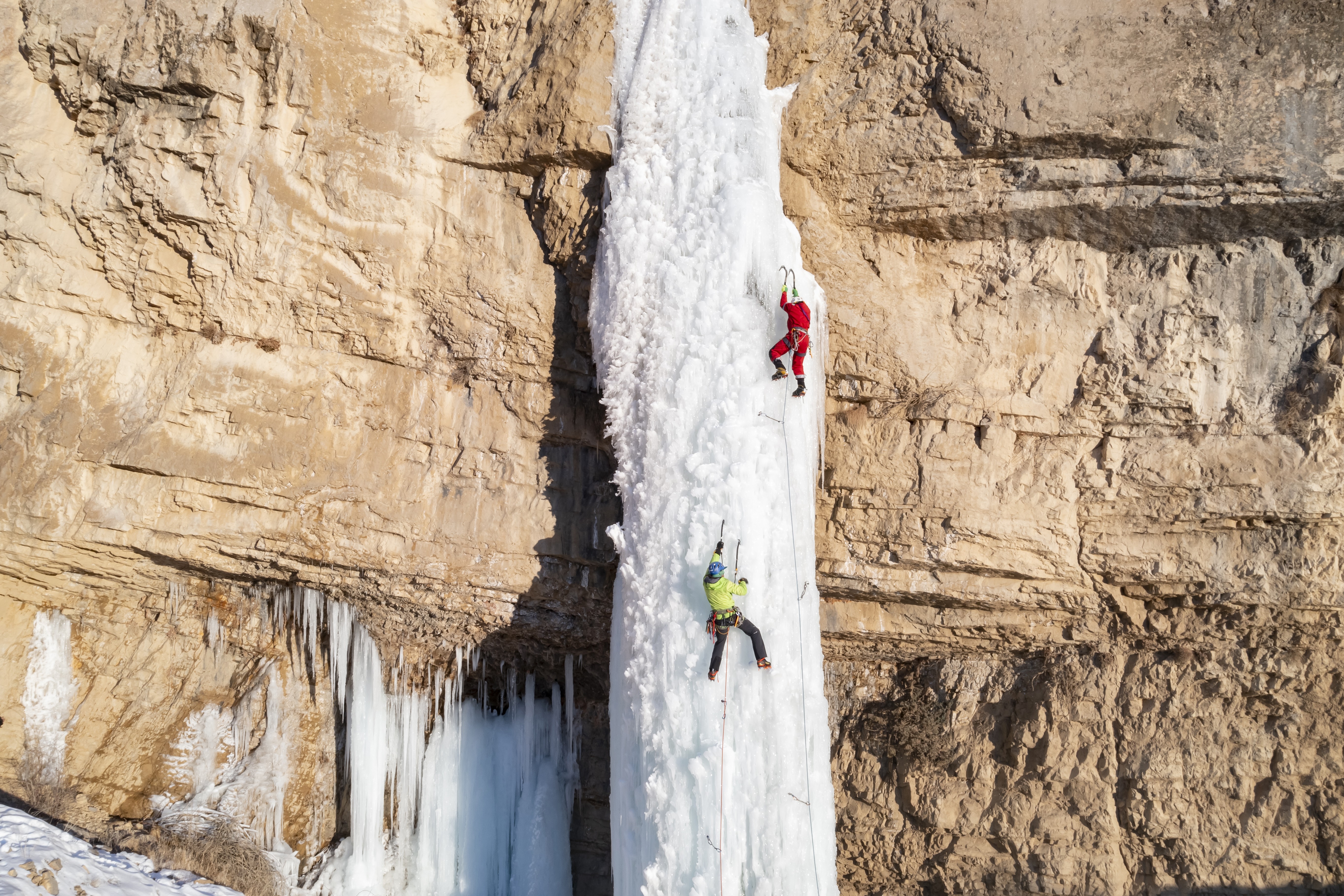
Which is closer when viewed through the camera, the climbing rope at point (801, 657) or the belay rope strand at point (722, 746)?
the belay rope strand at point (722, 746)

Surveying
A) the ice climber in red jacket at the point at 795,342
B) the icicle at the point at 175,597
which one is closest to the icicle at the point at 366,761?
the icicle at the point at 175,597

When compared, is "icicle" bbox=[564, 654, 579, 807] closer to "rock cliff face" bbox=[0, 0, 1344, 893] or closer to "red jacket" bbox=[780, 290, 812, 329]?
"rock cliff face" bbox=[0, 0, 1344, 893]

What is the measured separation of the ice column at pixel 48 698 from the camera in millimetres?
9039

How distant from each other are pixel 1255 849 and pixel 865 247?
6.18m

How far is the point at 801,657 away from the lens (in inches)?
297

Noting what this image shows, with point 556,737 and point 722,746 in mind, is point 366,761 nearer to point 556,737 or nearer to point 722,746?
point 556,737

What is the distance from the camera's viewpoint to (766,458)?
25.0 feet

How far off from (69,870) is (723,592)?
5.67 meters

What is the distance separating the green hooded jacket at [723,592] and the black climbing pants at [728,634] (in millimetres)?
117

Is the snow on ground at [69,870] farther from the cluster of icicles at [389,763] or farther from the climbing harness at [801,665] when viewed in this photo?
the climbing harness at [801,665]

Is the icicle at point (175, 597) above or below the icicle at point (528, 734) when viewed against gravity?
above

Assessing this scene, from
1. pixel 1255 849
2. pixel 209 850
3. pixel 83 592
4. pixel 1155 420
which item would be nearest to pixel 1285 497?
pixel 1155 420

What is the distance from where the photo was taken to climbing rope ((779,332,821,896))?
727cm

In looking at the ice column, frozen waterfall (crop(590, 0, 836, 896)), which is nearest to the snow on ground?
the ice column
